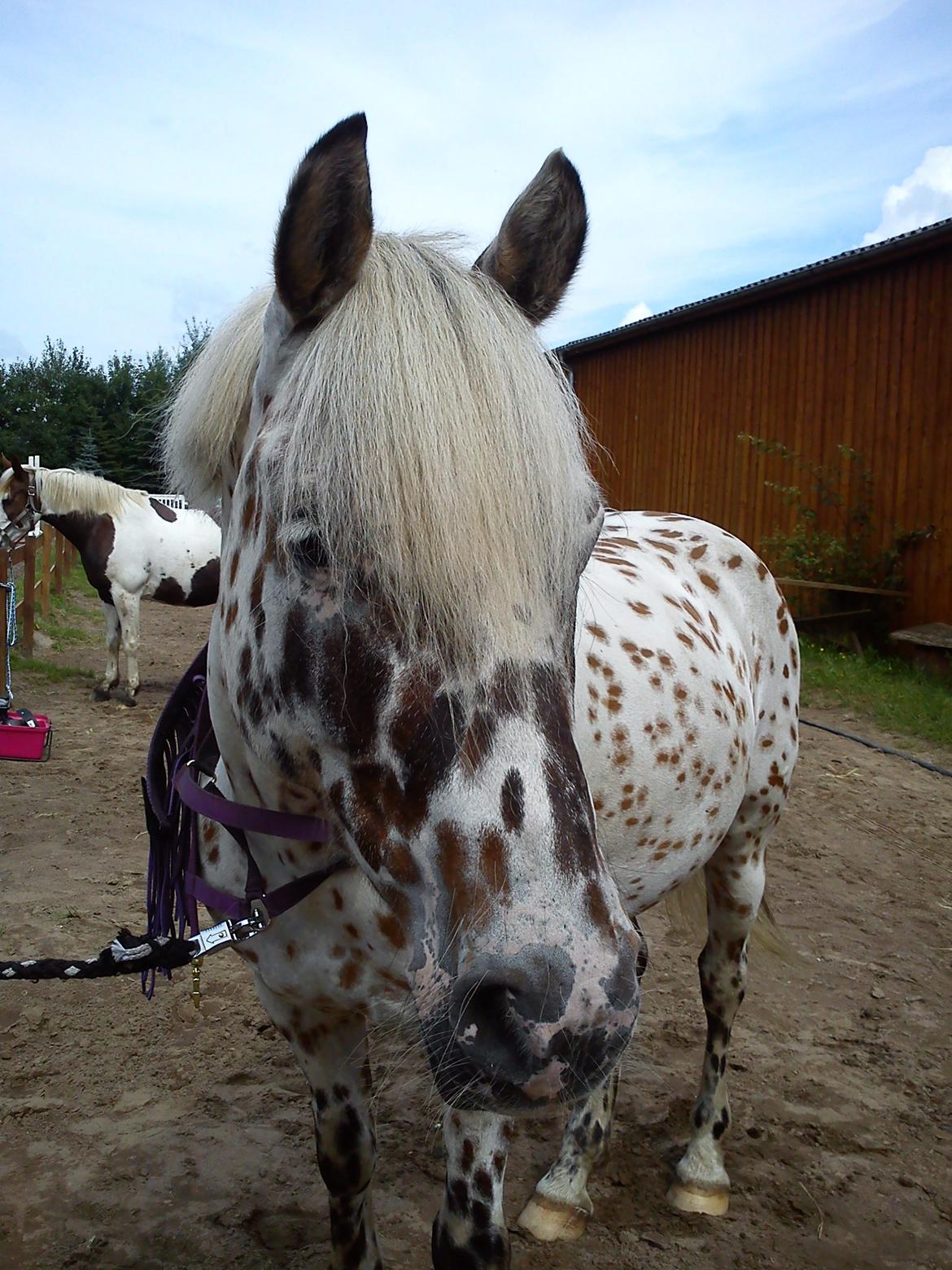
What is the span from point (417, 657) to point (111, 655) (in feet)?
27.4

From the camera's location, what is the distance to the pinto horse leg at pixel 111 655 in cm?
851

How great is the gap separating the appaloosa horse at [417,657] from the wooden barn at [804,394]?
11.2m

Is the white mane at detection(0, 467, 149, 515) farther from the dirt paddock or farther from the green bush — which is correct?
the green bush

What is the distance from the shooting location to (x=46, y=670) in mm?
9266

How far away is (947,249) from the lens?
10969 mm

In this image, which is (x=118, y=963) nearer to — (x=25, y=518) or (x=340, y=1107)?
(x=340, y=1107)

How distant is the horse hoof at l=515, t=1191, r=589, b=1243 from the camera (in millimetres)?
2438

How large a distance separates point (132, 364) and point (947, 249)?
28851 millimetres

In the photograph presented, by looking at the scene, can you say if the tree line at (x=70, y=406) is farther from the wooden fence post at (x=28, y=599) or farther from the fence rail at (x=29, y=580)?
the wooden fence post at (x=28, y=599)

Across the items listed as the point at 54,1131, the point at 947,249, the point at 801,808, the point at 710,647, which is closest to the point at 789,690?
the point at 710,647

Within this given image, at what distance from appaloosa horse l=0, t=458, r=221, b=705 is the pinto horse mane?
797 centimetres

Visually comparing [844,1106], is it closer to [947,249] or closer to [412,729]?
[412,729]

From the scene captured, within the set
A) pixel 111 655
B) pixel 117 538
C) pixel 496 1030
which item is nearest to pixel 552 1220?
pixel 496 1030

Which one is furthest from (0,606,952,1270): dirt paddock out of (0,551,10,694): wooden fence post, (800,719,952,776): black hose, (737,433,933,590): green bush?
(737,433,933,590): green bush
